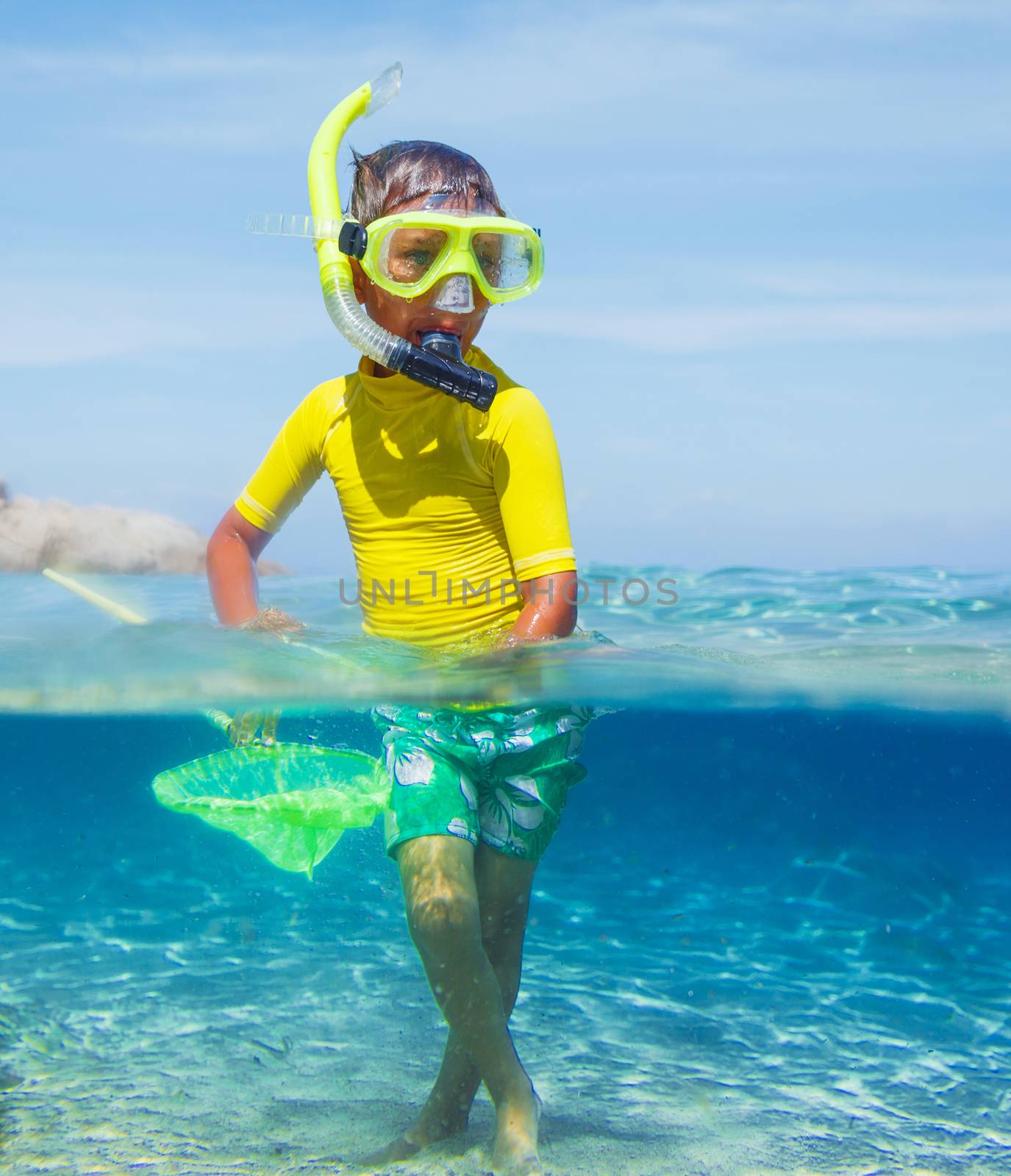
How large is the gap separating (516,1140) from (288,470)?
292cm

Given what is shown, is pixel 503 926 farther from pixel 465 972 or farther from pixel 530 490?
pixel 530 490

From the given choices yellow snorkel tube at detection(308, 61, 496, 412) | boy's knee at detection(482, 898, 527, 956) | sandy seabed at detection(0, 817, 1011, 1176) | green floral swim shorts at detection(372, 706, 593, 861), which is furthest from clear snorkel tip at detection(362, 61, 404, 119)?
sandy seabed at detection(0, 817, 1011, 1176)

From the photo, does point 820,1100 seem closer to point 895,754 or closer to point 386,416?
point 386,416

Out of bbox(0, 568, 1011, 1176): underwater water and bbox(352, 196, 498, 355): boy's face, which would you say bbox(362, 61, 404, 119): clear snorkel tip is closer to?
bbox(352, 196, 498, 355): boy's face

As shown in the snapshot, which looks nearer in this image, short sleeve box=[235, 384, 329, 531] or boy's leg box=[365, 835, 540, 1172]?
boy's leg box=[365, 835, 540, 1172]

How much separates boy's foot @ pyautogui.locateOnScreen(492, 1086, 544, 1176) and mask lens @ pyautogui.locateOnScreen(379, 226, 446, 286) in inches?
127

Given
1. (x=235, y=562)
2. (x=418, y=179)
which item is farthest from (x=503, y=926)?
(x=418, y=179)

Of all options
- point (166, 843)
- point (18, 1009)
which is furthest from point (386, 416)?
point (166, 843)

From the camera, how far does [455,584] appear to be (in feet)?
13.2

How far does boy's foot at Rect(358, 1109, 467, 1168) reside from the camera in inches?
169

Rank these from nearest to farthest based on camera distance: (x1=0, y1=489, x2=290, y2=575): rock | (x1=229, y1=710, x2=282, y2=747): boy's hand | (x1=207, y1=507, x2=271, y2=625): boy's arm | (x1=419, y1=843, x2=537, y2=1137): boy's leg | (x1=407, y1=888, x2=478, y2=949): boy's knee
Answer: (x1=407, y1=888, x2=478, y2=949): boy's knee < (x1=419, y1=843, x2=537, y2=1137): boy's leg < (x1=207, y1=507, x2=271, y2=625): boy's arm < (x1=229, y1=710, x2=282, y2=747): boy's hand < (x1=0, y1=489, x2=290, y2=575): rock

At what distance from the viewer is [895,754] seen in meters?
16.3

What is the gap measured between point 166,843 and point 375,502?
40.2 ft

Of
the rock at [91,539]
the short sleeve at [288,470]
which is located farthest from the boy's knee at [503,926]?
the rock at [91,539]
